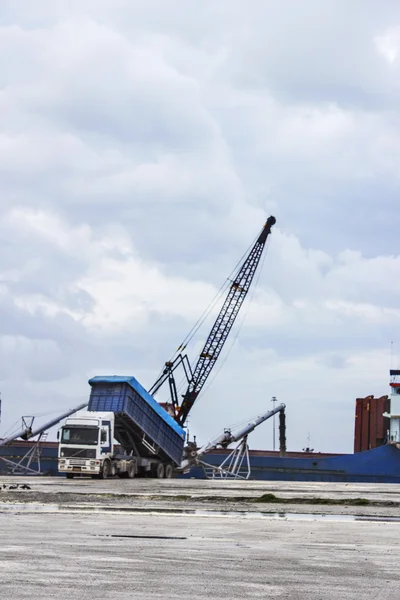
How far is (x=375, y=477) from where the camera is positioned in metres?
78.2

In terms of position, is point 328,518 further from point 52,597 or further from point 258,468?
point 258,468

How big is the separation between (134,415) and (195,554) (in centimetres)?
4157

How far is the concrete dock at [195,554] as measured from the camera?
8883 millimetres

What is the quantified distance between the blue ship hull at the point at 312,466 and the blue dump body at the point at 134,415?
65.2ft

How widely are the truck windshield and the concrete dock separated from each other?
29114 millimetres

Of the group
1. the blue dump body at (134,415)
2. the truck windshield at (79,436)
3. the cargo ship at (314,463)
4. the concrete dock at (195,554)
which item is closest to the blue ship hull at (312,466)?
the cargo ship at (314,463)

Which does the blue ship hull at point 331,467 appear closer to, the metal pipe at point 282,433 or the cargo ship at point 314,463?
the cargo ship at point 314,463

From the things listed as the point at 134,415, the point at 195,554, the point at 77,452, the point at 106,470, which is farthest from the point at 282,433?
the point at 195,554

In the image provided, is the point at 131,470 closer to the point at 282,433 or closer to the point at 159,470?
the point at 159,470

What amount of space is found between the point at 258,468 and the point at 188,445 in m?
9.26

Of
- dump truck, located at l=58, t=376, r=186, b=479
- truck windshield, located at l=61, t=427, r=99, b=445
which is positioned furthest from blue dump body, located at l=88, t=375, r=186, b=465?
truck windshield, located at l=61, t=427, r=99, b=445

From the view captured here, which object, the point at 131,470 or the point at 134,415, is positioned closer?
Answer: the point at 134,415

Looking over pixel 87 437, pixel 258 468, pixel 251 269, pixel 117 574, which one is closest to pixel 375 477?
pixel 258 468

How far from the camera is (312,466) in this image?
7700 cm
